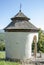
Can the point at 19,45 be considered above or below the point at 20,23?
below

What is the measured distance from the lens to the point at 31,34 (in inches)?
581

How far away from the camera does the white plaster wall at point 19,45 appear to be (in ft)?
46.9

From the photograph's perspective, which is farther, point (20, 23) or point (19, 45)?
point (20, 23)

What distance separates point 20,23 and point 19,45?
1704 millimetres

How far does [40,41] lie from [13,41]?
15.3 m

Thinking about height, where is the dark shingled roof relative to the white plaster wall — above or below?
above

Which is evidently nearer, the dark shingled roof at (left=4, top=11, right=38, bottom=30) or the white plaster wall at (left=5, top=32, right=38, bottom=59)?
the white plaster wall at (left=5, top=32, right=38, bottom=59)

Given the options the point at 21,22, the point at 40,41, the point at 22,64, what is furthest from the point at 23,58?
the point at 40,41

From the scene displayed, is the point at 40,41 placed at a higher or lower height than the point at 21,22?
lower

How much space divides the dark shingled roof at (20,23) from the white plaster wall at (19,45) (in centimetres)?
47

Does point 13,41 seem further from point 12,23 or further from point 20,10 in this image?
point 20,10

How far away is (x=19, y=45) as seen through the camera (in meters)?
14.3

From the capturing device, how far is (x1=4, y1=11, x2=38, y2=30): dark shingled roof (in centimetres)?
1462

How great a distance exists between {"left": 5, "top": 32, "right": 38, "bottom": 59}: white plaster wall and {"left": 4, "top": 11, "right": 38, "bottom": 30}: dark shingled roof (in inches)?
18.5
